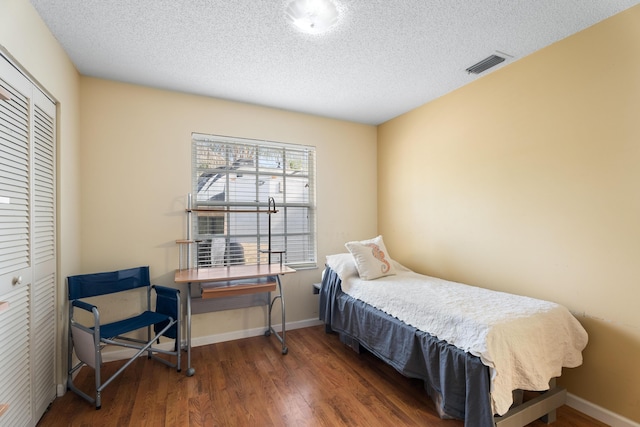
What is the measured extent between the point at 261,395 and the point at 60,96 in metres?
2.64

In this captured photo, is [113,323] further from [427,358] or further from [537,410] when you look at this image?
[537,410]

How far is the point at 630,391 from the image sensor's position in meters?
1.84

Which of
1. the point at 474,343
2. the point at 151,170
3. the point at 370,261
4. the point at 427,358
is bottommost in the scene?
the point at 427,358

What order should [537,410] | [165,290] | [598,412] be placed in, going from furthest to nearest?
[165,290] → [598,412] → [537,410]

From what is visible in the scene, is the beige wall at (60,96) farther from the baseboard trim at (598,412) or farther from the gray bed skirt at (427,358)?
the baseboard trim at (598,412)

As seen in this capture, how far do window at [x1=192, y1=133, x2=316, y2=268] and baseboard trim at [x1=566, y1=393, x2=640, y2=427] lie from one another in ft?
8.33

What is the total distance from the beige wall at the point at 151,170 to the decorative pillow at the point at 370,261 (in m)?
0.89

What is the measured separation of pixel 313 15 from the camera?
1870 mm

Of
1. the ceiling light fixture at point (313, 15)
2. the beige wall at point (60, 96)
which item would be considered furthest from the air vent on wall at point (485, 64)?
the beige wall at point (60, 96)

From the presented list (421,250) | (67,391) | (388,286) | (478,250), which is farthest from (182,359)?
(478,250)

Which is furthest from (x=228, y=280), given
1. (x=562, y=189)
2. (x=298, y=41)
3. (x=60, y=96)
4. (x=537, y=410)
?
(x=562, y=189)

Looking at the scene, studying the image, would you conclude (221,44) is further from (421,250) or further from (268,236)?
(421,250)

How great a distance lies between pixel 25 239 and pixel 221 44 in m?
1.75

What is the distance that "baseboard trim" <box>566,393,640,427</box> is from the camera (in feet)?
6.06
